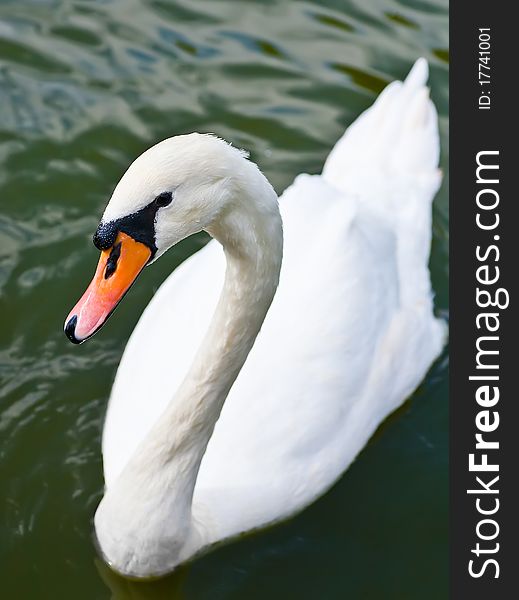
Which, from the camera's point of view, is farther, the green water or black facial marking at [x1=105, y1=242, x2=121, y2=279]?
the green water

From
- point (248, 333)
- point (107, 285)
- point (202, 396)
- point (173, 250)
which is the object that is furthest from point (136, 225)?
point (173, 250)

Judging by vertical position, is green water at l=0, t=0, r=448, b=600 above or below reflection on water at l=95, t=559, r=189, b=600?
above

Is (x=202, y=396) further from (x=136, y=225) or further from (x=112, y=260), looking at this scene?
(x=136, y=225)

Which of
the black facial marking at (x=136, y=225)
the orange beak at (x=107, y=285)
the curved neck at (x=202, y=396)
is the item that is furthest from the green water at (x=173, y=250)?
the black facial marking at (x=136, y=225)

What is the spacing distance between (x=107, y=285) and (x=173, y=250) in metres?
2.90

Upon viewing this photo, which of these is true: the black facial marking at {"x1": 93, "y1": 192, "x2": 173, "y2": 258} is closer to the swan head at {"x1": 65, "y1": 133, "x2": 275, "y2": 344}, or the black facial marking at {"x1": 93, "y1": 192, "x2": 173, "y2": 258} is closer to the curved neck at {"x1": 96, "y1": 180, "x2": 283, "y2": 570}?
the swan head at {"x1": 65, "y1": 133, "x2": 275, "y2": 344}

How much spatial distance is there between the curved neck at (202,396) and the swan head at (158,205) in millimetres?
127

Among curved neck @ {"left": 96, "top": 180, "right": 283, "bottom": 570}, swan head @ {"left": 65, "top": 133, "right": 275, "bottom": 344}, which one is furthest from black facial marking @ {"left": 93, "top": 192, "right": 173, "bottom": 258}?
curved neck @ {"left": 96, "top": 180, "right": 283, "bottom": 570}

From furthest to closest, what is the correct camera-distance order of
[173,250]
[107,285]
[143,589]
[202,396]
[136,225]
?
[173,250]
[143,589]
[202,396]
[107,285]
[136,225]

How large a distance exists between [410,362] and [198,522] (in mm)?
1603

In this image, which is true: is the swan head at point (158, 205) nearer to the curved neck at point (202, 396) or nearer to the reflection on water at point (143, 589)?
the curved neck at point (202, 396)

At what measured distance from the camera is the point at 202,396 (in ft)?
14.3

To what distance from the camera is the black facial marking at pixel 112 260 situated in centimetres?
360

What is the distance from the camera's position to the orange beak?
11.8 feet
